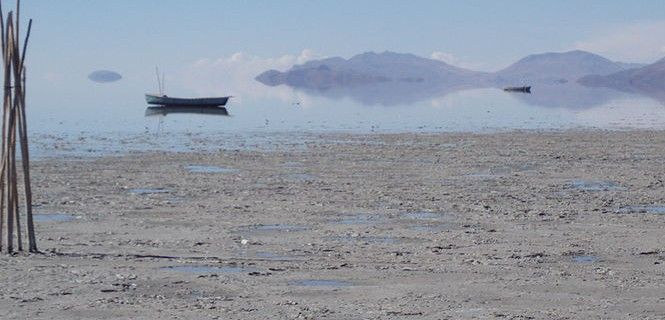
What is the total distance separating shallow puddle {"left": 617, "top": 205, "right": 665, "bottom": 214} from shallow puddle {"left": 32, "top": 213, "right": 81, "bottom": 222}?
26.7 ft

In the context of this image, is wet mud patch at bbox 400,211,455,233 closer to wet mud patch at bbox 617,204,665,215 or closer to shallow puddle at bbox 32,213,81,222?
wet mud patch at bbox 617,204,665,215

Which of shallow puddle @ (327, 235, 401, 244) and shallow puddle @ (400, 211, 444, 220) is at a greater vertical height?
shallow puddle @ (400, 211, 444, 220)

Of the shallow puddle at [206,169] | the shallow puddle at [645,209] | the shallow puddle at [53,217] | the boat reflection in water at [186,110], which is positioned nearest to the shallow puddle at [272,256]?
the shallow puddle at [53,217]

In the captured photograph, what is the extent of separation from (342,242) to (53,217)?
14.9 ft

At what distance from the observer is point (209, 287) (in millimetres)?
10406

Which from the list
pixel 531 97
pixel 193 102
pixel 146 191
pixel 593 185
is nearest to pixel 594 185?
pixel 593 185

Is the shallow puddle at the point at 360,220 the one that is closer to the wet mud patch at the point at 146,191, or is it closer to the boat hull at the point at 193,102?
the wet mud patch at the point at 146,191

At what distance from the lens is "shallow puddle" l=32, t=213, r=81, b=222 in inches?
593

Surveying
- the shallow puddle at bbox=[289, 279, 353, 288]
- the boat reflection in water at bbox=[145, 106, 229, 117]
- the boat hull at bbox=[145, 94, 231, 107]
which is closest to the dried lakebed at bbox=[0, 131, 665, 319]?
the shallow puddle at bbox=[289, 279, 353, 288]

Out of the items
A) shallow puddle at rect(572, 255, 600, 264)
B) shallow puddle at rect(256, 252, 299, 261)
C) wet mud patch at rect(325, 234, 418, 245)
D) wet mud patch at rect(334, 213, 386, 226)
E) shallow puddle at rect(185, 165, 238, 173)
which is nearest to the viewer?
shallow puddle at rect(572, 255, 600, 264)

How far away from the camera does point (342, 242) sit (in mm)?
13398

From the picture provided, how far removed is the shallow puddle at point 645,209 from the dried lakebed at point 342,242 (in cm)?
5

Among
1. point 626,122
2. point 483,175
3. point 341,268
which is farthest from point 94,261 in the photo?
point 626,122

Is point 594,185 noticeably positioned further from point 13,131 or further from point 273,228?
point 13,131
